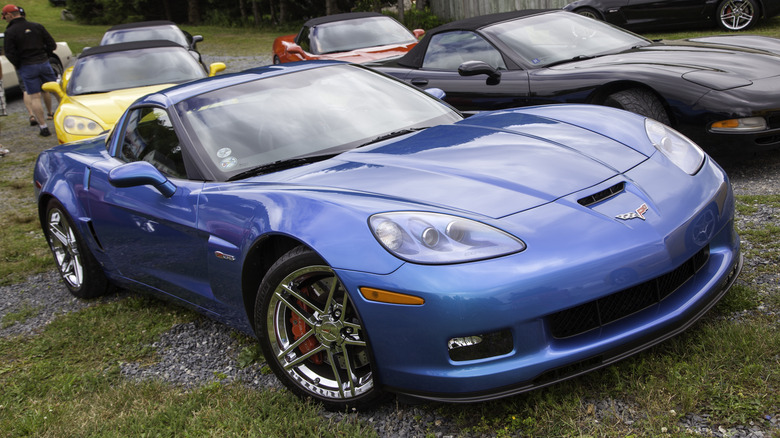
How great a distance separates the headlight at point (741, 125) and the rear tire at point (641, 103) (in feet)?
1.15

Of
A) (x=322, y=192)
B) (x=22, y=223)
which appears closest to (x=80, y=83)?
(x=22, y=223)

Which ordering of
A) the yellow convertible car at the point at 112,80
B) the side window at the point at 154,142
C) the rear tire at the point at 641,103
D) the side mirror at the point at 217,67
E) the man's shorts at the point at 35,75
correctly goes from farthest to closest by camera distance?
the man's shorts at the point at 35,75 < the side mirror at the point at 217,67 < the yellow convertible car at the point at 112,80 < the rear tire at the point at 641,103 < the side window at the point at 154,142

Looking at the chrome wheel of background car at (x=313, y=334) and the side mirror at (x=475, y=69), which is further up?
the side mirror at (x=475, y=69)

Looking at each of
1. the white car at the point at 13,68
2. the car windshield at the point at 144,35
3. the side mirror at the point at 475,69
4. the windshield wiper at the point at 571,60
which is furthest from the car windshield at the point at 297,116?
the white car at the point at 13,68

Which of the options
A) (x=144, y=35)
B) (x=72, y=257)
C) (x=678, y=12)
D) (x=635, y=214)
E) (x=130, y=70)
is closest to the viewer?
(x=635, y=214)

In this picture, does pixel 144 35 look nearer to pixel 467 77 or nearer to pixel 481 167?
pixel 467 77

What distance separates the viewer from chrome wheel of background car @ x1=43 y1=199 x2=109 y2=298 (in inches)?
184

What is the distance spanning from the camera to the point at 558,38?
257 inches

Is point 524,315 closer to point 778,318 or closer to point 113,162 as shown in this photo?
point 778,318

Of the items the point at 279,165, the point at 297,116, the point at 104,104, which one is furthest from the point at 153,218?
the point at 104,104

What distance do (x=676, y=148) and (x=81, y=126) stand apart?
266 inches

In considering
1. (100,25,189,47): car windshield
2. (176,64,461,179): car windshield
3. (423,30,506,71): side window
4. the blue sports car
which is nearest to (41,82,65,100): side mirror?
(100,25,189,47): car windshield

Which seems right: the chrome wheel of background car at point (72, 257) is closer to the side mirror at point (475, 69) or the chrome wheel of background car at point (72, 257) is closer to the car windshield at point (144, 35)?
the side mirror at point (475, 69)

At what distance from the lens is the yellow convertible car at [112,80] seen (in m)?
8.17
